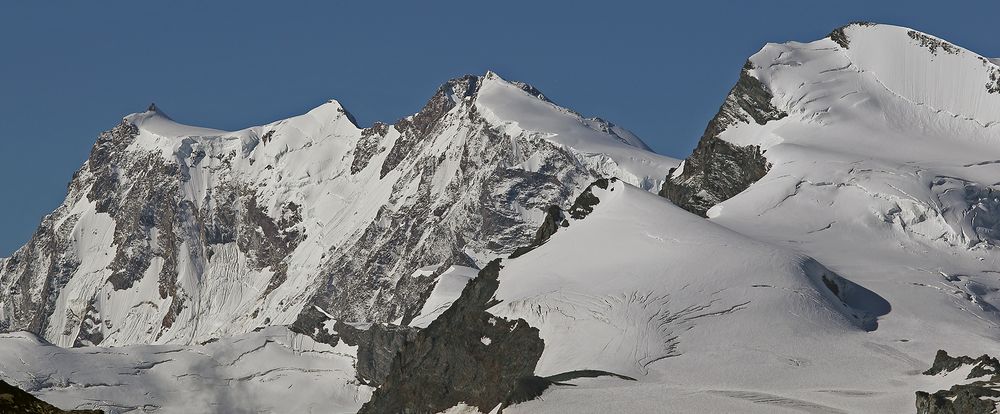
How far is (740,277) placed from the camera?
616ft

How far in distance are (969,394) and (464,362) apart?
55984 mm

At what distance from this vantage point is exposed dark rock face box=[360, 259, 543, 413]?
564 feet

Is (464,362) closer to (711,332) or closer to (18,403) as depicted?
(711,332)

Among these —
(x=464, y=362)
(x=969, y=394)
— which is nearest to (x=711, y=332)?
(x=464, y=362)

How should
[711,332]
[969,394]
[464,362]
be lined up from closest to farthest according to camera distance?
[969,394] < [711,332] < [464,362]

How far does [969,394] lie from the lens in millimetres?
134500

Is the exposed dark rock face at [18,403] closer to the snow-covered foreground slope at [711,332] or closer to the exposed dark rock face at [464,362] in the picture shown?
the snow-covered foreground slope at [711,332]

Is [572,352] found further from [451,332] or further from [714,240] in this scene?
[714,240]

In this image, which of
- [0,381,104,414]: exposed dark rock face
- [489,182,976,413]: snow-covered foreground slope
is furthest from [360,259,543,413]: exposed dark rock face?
[0,381,104,414]: exposed dark rock face

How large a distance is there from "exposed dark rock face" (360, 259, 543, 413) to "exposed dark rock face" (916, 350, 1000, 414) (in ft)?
111

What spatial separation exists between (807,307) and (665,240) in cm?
2067

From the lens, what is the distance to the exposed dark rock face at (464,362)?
172 metres

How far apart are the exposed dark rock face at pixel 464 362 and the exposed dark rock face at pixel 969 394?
33.7m

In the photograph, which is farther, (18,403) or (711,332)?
(711,332)
